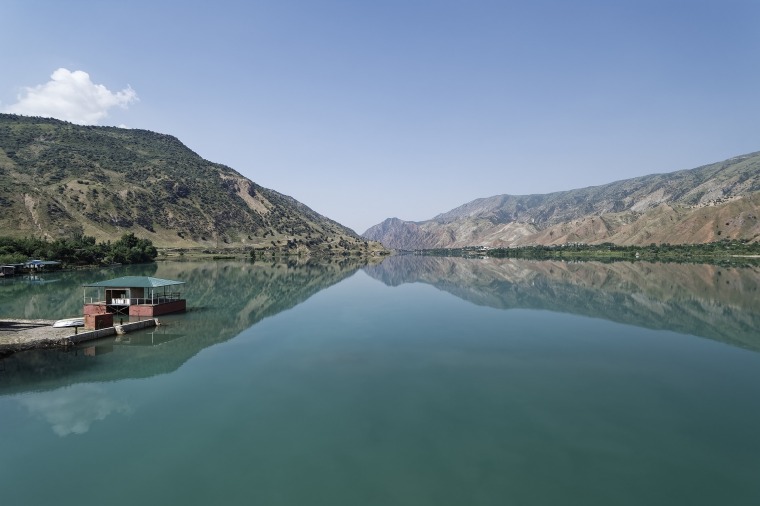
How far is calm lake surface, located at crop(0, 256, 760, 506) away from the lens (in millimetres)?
11961

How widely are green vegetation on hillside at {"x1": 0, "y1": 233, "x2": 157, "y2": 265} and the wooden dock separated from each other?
6403cm

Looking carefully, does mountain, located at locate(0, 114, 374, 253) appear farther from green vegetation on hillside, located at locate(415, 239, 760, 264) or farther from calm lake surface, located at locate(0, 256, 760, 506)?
green vegetation on hillside, located at locate(415, 239, 760, 264)

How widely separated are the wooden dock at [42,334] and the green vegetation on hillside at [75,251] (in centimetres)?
6403

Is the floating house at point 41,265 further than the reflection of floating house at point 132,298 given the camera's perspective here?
Yes

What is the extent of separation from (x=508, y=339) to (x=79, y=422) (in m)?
24.9

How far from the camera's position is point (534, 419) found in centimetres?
1645

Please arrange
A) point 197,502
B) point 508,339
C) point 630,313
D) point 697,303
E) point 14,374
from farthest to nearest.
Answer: point 697,303, point 630,313, point 508,339, point 14,374, point 197,502

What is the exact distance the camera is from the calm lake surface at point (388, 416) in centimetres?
1196

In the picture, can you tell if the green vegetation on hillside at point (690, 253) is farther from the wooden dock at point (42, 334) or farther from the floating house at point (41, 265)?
the floating house at point (41, 265)

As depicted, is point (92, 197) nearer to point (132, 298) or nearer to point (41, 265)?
point (41, 265)

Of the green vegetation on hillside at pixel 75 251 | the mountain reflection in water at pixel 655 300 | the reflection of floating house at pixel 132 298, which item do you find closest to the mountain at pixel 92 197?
the green vegetation on hillside at pixel 75 251

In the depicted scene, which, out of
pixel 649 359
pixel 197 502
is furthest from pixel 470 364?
pixel 197 502

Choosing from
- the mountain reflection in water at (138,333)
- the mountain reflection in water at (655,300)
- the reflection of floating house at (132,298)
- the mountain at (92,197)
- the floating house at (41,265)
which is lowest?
the mountain reflection in water at (655,300)

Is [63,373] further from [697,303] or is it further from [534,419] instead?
[697,303]
